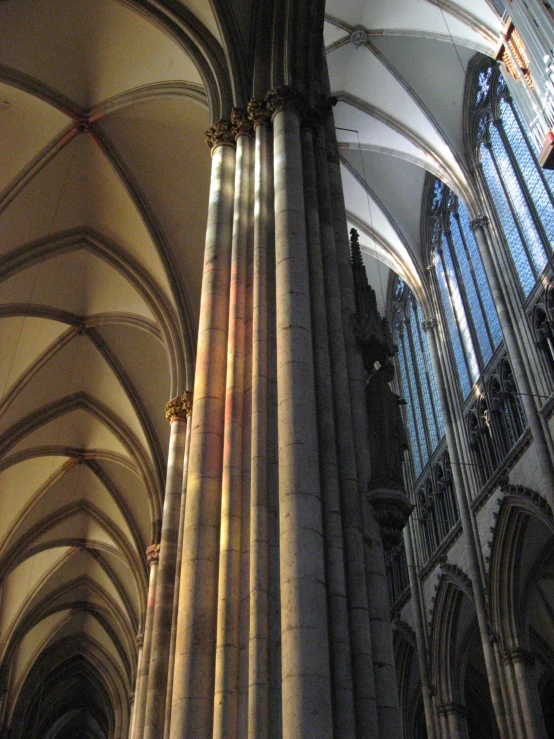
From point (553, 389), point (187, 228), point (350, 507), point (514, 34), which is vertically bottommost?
point (350, 507)

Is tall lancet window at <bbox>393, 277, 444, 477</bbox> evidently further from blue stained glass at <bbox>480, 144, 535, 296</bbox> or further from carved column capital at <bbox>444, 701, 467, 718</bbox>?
carved column capital at <bbox>444, 701, 467, 718</bbox>

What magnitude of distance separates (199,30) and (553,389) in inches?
288

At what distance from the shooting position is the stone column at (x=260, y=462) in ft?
18.1

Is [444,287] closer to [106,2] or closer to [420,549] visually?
[420,549]

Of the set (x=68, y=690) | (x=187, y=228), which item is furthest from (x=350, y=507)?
(x=68, y=690)

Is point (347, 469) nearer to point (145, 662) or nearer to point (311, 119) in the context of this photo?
point (311, 119)

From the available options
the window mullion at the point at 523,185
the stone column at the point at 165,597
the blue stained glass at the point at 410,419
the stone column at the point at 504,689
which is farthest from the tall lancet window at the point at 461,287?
the stone column at the point at 165,597

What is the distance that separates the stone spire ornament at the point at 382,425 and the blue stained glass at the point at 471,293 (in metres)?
7.48

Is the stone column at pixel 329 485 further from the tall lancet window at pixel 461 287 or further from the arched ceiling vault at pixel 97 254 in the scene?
the tall lancet window at pixel 461 287

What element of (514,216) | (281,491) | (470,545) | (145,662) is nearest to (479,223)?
(514,216)

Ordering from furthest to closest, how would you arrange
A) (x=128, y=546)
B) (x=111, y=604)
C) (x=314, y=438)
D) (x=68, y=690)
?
(x=68, y=690) → (x=111, y=604) → (x=128, y=546) → (x=314, y=438)

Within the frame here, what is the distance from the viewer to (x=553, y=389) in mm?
11797

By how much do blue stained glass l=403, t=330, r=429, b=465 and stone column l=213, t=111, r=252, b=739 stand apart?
1000 centimetres

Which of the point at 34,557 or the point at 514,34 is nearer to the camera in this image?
the point at 514,34
